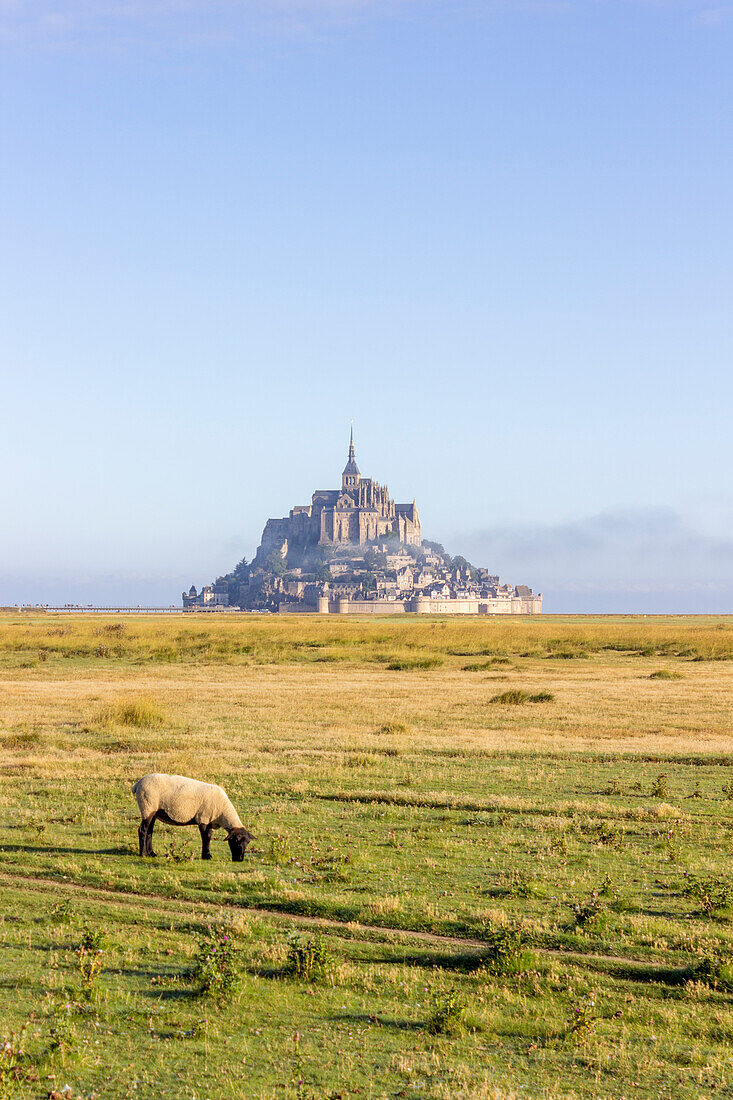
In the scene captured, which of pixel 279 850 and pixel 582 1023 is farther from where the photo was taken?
pixel 279 850

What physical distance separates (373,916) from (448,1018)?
330 centimetres

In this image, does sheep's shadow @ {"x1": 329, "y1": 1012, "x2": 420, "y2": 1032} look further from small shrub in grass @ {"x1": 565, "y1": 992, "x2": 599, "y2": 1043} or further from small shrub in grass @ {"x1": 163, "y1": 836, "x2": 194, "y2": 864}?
small shrub in grass @ {"x1": 163, "y1": 836, "x2": 194, "y2": 864}

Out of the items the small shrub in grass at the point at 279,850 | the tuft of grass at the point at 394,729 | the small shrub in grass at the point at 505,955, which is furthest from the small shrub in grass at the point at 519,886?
the tuft of grass at the point at 394,729

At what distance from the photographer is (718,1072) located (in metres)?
7.88

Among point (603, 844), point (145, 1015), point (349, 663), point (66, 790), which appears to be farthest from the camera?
point (349, 663)

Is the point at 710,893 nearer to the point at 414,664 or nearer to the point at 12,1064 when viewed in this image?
the point at 12,1064

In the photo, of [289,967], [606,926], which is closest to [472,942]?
[606,926]

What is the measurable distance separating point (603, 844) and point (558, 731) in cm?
1368

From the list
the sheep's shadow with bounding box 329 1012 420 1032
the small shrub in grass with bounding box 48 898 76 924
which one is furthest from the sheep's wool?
the sheep's shadow with bounding box 329 1012 420 1032

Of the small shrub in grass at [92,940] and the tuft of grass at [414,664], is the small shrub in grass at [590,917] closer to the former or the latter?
the small shrub in grass at [92,940]

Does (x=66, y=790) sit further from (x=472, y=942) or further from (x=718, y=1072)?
(x=718, y=1072)

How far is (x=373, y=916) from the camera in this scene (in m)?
11.8

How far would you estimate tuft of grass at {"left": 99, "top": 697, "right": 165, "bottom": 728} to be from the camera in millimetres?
28792

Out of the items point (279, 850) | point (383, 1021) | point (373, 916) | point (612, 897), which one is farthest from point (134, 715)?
point (383, 1021)
